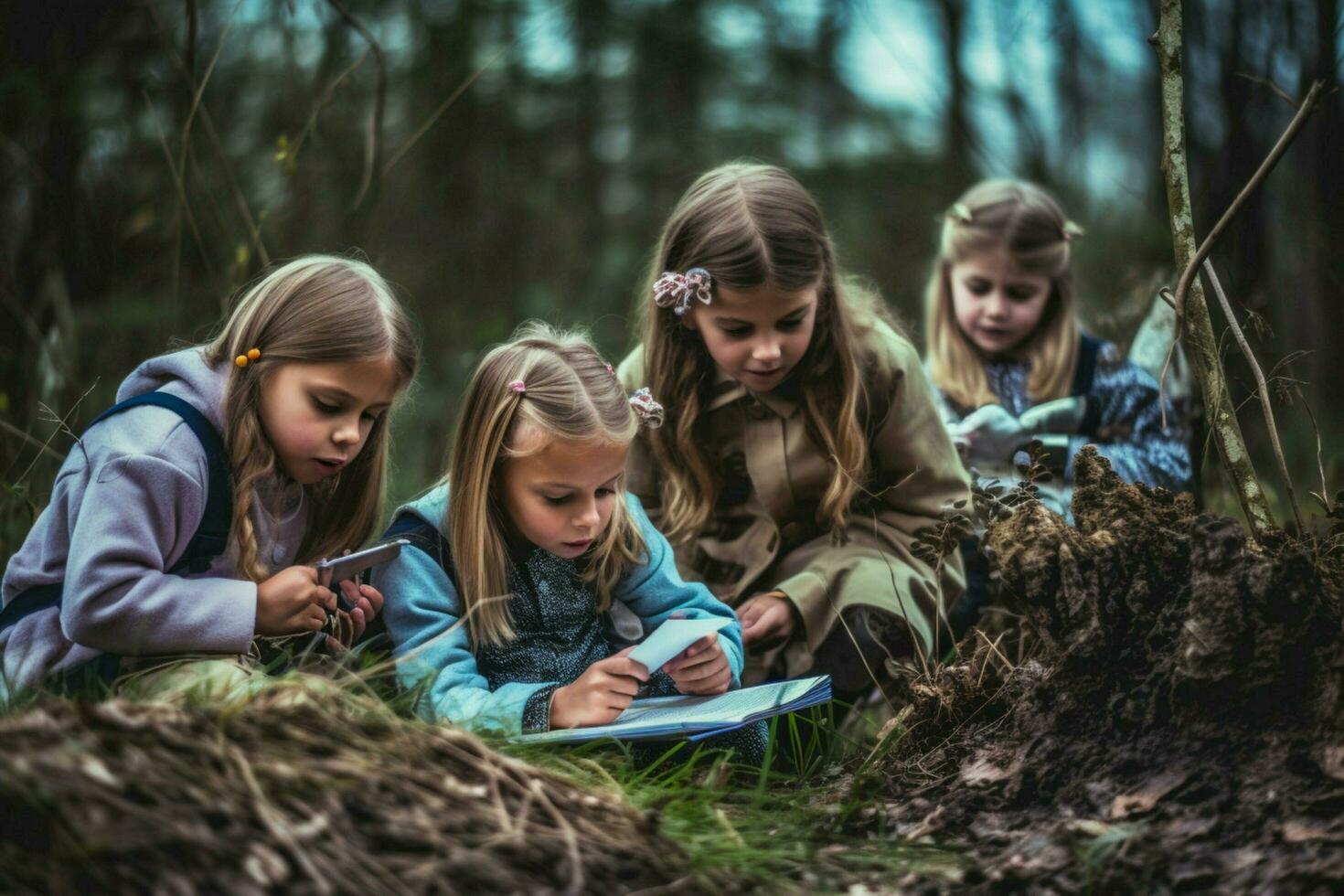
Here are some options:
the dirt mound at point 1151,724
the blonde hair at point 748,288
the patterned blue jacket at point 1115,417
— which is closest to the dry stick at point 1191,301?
the dirt mound at point 1151,724

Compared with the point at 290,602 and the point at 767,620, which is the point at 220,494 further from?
the point at 767,620

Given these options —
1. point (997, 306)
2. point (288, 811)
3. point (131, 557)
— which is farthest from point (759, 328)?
point (288, 811)

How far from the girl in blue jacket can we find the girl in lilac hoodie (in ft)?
0.56

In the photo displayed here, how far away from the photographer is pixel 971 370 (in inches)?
177

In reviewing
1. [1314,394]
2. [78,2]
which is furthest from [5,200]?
[1314,394]

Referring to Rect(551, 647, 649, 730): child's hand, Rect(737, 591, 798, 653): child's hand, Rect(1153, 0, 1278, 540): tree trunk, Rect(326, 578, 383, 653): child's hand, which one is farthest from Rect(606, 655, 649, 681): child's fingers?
Rect(1153, 0, 1278, 540): tree trunk

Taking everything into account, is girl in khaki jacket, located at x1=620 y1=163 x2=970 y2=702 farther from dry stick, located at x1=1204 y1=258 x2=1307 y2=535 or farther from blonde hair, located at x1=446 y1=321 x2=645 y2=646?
dry stick, located at x1=1204 y1=258 x2=1307 y2=535

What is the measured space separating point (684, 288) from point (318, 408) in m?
1.03

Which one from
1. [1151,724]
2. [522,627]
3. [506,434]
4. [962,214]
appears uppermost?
[962,214]

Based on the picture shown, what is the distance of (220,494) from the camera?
2.58 meters

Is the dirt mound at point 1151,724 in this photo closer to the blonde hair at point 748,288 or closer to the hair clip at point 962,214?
the blonde hair at point 748,288

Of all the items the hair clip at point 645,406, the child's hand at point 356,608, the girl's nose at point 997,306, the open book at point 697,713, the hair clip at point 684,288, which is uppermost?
the hair clip at point 684,288

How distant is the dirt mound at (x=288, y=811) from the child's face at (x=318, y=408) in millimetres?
772

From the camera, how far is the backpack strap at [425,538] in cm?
275
